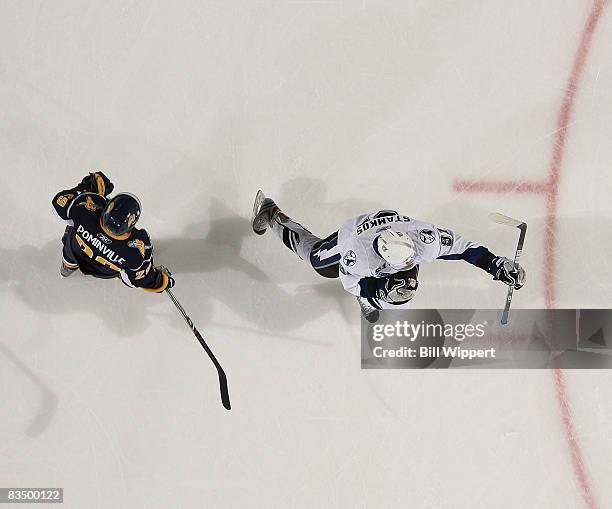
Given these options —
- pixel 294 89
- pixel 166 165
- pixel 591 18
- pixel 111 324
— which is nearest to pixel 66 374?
pixel 111 324

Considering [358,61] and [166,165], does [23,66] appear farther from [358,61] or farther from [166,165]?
[358,61]

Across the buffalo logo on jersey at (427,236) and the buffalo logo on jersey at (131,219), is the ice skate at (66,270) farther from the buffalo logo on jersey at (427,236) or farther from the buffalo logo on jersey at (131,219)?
the buffalo logo on jersey at (427,236)

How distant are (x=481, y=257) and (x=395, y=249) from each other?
2.25ft

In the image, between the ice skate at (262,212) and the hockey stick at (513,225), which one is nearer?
the hockey stick at (513,225)

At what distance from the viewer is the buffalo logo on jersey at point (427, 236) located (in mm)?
3619

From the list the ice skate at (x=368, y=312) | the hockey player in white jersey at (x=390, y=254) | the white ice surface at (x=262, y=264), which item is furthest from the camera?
the white ice surface at (x=262, y=264)

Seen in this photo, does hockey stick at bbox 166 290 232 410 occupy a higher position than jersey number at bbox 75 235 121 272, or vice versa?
jersey number at bbox 75 235 121 272

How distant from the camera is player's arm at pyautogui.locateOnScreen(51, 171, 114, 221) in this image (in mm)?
3623

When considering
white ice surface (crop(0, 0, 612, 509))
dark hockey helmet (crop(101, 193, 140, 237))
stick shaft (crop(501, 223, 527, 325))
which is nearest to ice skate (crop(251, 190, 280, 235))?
white ice surface (crop(0, 0, 612, 509))

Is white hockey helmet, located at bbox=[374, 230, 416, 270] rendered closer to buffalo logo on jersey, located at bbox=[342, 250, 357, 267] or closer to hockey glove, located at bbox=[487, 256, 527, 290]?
buffalo logo on jersey, located at bbox=[342, 250, 357, 267]

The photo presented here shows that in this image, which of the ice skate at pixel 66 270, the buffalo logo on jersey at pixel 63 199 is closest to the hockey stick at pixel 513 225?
the buffalo logo on jersey at pixel 63 199

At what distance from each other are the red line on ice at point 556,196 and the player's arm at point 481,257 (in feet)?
2.74

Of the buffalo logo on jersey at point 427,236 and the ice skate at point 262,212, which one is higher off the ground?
the ice skate at point 262,212

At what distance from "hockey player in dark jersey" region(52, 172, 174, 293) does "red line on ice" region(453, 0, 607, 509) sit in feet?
6.91
